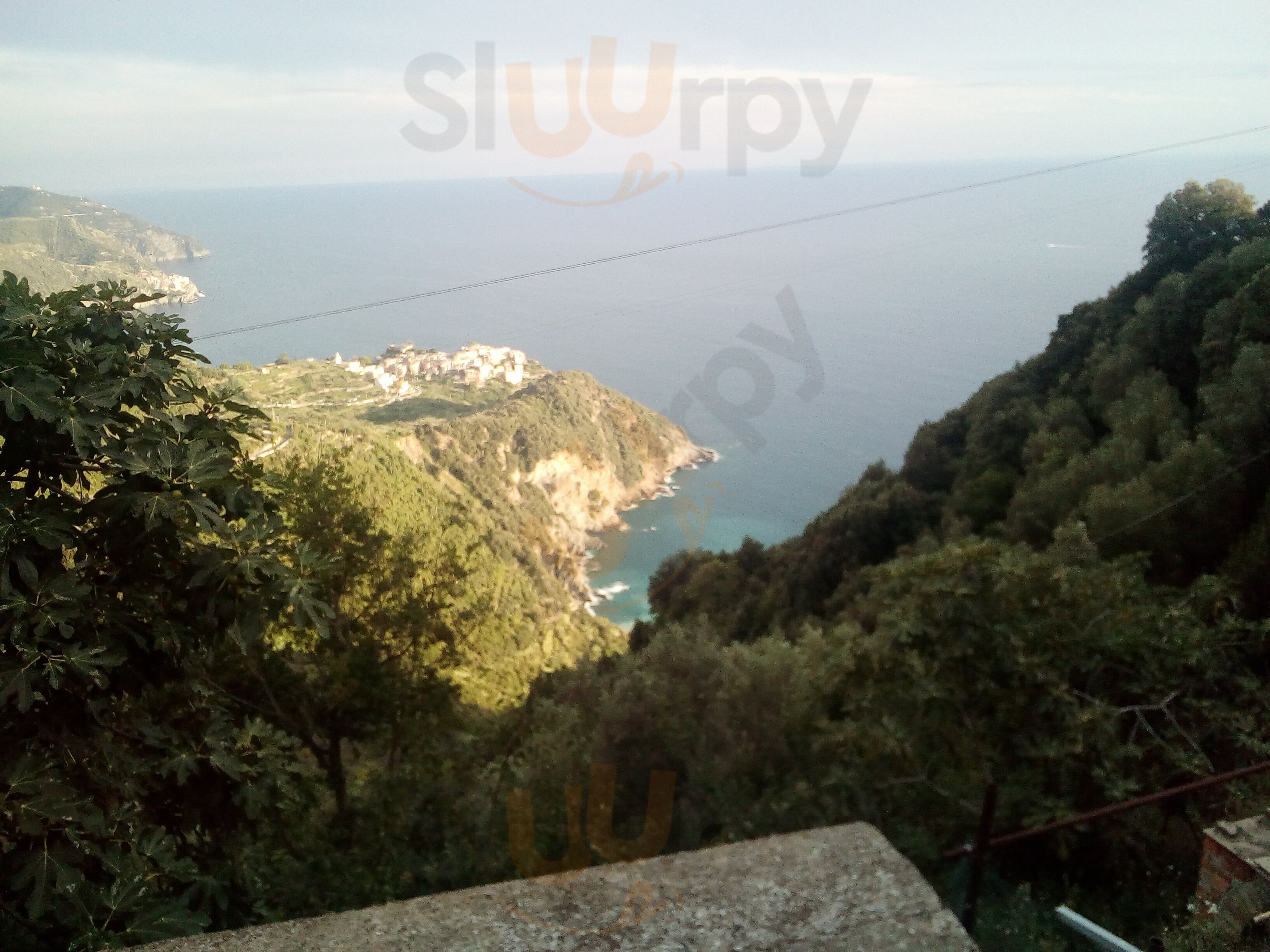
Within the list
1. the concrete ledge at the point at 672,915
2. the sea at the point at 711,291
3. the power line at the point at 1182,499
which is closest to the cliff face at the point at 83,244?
the sea at the point at 711,291

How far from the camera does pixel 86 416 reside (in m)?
2.73

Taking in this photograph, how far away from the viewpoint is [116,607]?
9.63 ft

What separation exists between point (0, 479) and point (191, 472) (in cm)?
61

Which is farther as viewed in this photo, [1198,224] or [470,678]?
[1198,224]

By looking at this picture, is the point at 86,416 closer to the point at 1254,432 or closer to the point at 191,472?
the point at 191,472

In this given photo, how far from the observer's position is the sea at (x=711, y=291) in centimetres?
2155

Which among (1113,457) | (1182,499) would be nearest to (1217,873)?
(1182,499)

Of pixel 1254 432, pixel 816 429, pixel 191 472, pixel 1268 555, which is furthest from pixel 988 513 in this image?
pixel 191 472

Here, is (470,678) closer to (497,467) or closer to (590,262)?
(590,262)

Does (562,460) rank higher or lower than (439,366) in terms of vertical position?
lower

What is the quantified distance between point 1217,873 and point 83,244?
17.4 metres

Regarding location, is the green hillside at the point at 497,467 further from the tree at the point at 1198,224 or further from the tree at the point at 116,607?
the tree at the point at 1198,224

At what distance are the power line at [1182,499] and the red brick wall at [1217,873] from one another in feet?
29.7

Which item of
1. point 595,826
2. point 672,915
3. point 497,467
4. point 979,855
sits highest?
point 672,915
